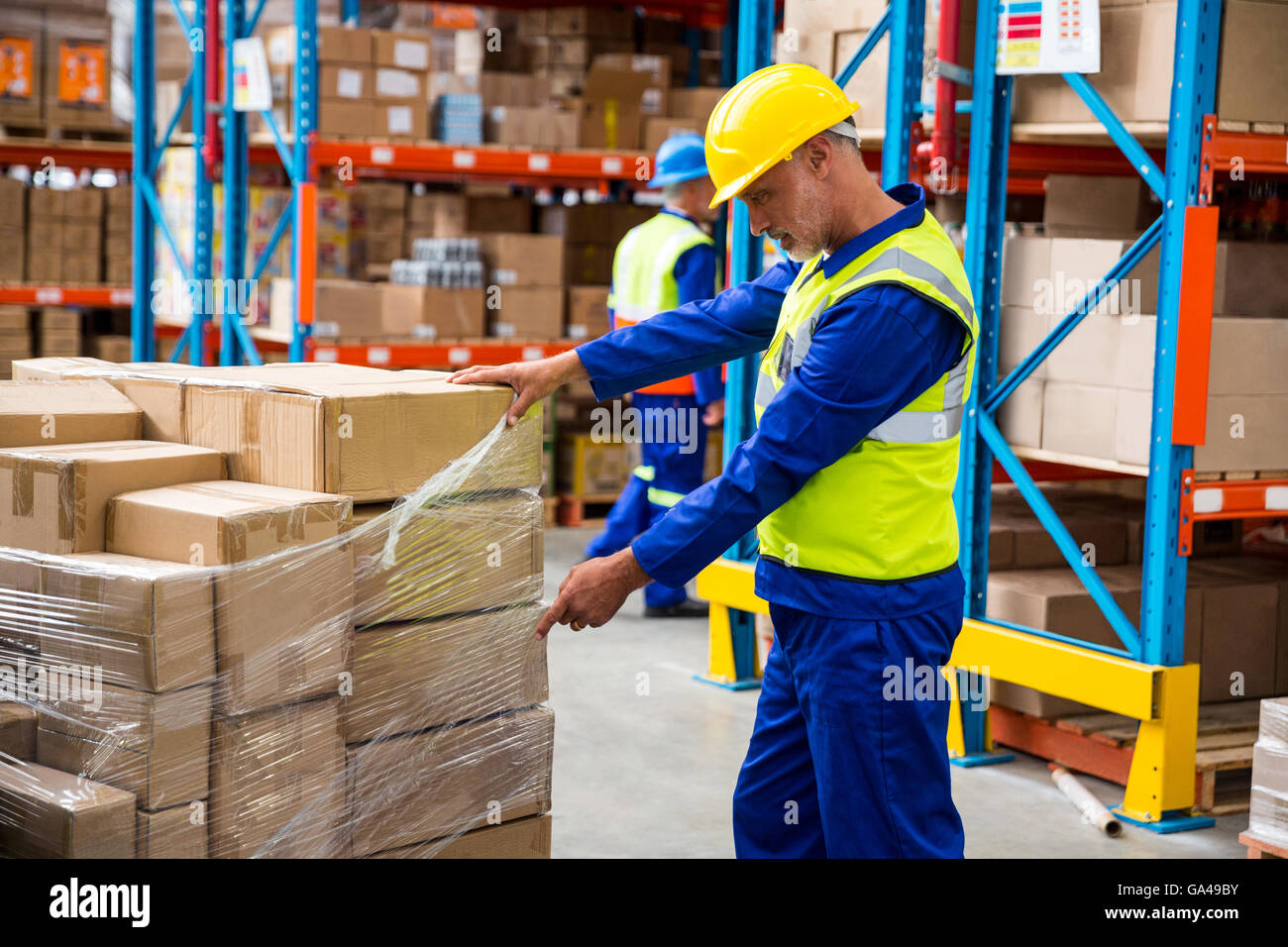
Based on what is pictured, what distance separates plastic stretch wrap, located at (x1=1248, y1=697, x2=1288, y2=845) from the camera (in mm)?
4172

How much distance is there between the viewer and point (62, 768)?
283cm

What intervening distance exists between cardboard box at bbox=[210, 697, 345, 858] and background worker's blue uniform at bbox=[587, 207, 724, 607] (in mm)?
4592

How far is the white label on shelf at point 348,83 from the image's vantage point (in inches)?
317

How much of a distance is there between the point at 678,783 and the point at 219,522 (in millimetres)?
2844

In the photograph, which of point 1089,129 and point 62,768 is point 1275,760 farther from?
point 62,768

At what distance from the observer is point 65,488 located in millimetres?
2811

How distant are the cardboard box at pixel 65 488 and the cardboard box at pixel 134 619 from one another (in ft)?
0.23

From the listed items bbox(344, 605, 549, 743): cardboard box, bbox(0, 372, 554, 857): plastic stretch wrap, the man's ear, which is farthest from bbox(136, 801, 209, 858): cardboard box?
the man's ear

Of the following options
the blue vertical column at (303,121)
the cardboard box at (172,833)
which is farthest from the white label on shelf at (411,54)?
the cardboard box at (172,833)

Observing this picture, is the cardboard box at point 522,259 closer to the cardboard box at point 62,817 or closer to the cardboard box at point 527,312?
the cardboard box at point 527,312

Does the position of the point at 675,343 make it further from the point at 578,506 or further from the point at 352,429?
the point at 578,506

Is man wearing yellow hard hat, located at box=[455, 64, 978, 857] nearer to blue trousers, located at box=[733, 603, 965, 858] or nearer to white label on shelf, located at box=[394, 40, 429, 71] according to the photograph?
blue trousers, located at box=[733, 603, 965, 858]
